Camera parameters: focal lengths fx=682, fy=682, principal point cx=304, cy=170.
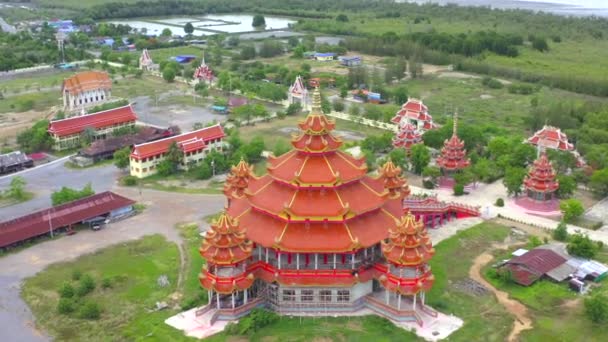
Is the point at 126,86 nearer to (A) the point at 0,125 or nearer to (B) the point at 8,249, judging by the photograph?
(A) the point at 0,125

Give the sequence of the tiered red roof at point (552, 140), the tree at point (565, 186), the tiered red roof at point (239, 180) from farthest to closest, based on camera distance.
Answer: the tiered red roof at point (552, 140), the tree at point (565, 186), the tiered red roof at point (239, 180)

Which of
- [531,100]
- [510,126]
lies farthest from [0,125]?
[531,100]

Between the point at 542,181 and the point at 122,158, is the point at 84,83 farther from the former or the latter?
the point at 542,181

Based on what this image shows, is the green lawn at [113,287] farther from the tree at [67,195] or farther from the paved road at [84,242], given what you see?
the tree at [67,195]

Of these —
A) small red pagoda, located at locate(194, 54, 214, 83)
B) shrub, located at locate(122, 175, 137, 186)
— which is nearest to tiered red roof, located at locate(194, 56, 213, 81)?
small red pagoda, located at locate(194, 54, 214, 83)

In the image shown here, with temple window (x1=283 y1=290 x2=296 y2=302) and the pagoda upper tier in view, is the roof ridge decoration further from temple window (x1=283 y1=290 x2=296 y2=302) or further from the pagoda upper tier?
temple window (x1=283 y1=290 x2=296 y2=302)

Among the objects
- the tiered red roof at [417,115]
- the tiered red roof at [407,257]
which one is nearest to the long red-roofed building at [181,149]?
the tiered red roof at [417,115]
